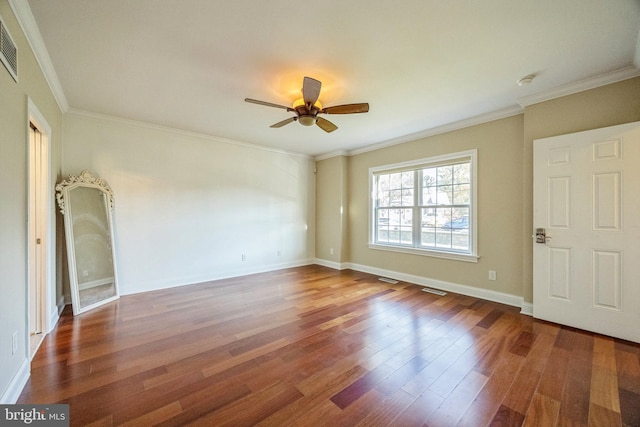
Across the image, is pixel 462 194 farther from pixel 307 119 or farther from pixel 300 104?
pixel 300 104

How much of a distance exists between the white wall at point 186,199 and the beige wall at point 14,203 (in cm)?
169

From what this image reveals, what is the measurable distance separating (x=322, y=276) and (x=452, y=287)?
7.23 feet

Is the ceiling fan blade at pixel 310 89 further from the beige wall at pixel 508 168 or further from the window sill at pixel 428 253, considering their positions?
the window sill at pixel 428 253

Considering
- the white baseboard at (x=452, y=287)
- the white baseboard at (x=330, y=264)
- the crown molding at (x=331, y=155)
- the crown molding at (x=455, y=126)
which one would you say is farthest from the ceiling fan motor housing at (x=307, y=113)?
the white baseboard at (x=330, y=264)

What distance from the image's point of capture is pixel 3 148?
1.61 metres

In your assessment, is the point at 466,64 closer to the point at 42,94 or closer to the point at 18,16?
the point at 18,16

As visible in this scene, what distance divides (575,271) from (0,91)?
493 centimetres

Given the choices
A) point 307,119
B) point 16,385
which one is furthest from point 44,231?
point 307,119

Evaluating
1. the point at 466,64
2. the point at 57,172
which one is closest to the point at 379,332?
the point at 466,64

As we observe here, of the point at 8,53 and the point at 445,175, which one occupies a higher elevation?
the point at 8,53

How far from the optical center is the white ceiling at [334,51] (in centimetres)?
179

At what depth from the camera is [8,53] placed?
5.41 ft

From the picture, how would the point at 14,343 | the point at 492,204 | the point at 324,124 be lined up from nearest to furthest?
the point at 14,343 < the point at 324,124 < the point at 492,204

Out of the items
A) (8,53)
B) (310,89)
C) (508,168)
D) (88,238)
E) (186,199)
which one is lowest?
(88,238)
